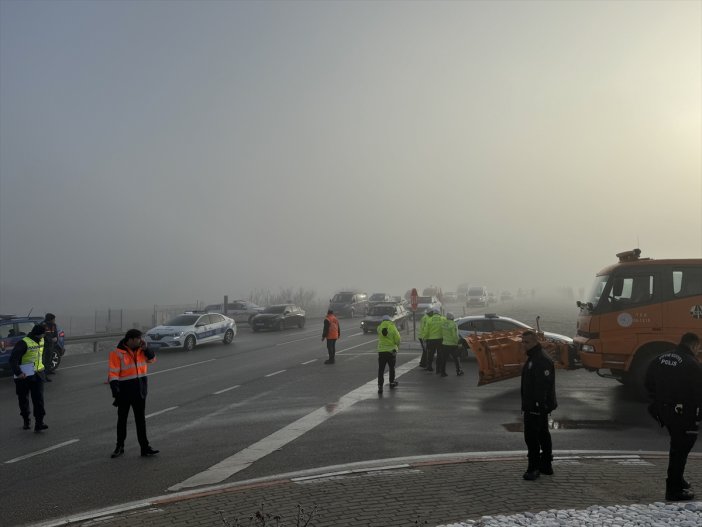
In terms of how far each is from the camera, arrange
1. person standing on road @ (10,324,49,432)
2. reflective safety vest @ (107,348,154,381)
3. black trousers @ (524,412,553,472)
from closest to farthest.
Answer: black trousers @ (524,412,553,472) < reflective safety vest @ (107,348,154,381) < person standing on road @ (10,324,49,432)

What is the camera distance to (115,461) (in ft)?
26.7

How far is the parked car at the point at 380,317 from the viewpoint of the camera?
31.2 metres

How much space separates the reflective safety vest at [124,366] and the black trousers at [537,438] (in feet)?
17.8

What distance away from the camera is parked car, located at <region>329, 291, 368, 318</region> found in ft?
151

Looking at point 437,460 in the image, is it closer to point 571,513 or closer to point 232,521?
point 571,513

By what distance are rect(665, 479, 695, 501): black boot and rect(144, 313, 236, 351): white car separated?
19684 mm

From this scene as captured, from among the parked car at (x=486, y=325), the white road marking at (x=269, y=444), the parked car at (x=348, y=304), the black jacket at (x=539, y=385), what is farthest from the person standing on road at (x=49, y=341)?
the parked car at (x=348, y=304)

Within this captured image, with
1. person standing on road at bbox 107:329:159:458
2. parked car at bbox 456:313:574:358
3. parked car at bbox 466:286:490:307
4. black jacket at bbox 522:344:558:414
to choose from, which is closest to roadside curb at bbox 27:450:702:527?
black jacket at bbox 522:344:558:414

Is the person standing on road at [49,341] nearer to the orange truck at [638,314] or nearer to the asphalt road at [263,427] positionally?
the asphalt road at [263,427]

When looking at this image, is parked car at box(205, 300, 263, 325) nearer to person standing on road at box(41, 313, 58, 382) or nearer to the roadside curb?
person standing on road at box(41, 313, 58, 382)

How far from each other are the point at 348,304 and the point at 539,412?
3949 cm

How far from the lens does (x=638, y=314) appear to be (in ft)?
39.2

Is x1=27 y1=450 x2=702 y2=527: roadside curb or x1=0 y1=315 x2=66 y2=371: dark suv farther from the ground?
x1=0 y1=315 x2=66 y2=371: dark suv

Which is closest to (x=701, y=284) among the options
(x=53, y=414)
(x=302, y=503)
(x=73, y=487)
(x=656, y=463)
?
(x=656, y=463)
